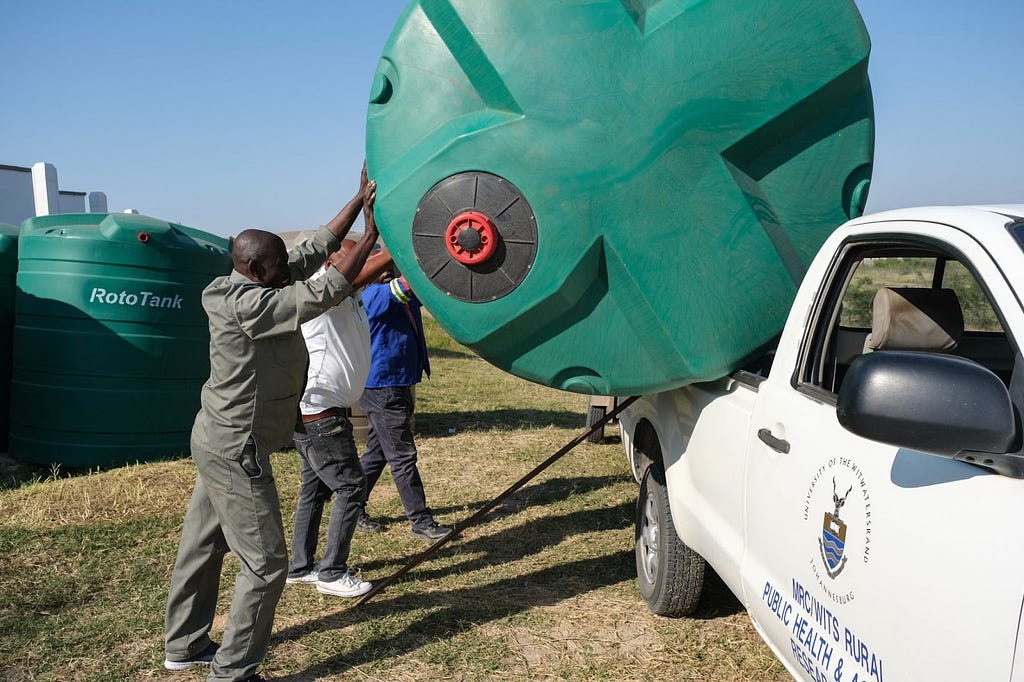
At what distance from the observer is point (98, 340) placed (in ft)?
21.6

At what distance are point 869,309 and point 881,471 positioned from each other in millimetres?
2411

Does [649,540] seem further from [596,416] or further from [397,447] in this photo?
[596,416]

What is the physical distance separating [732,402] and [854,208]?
95 centimetres

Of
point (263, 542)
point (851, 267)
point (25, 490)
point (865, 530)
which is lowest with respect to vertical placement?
point (25, 490)

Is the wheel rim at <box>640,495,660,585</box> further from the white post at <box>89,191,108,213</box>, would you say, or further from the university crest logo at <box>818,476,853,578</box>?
the white post at <box>89,191,108,213</box>

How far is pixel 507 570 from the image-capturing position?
15.9 ft

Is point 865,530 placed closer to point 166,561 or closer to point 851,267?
point 851,267

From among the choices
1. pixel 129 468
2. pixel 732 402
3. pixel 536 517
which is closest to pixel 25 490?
pixel 129 468

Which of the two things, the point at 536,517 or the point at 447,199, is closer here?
the point at 447,199

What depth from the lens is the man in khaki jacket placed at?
3.20 m

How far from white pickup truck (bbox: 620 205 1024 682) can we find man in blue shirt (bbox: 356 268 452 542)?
7.06ft

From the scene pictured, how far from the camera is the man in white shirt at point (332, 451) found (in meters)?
4.36

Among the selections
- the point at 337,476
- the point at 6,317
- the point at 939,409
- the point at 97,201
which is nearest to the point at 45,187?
the point at 97,201

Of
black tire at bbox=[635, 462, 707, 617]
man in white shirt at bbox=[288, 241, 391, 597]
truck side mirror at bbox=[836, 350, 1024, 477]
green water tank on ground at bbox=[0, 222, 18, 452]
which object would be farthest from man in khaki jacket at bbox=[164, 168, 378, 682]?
green water tank on ground at bbox=[0, 222, 18, 452]
